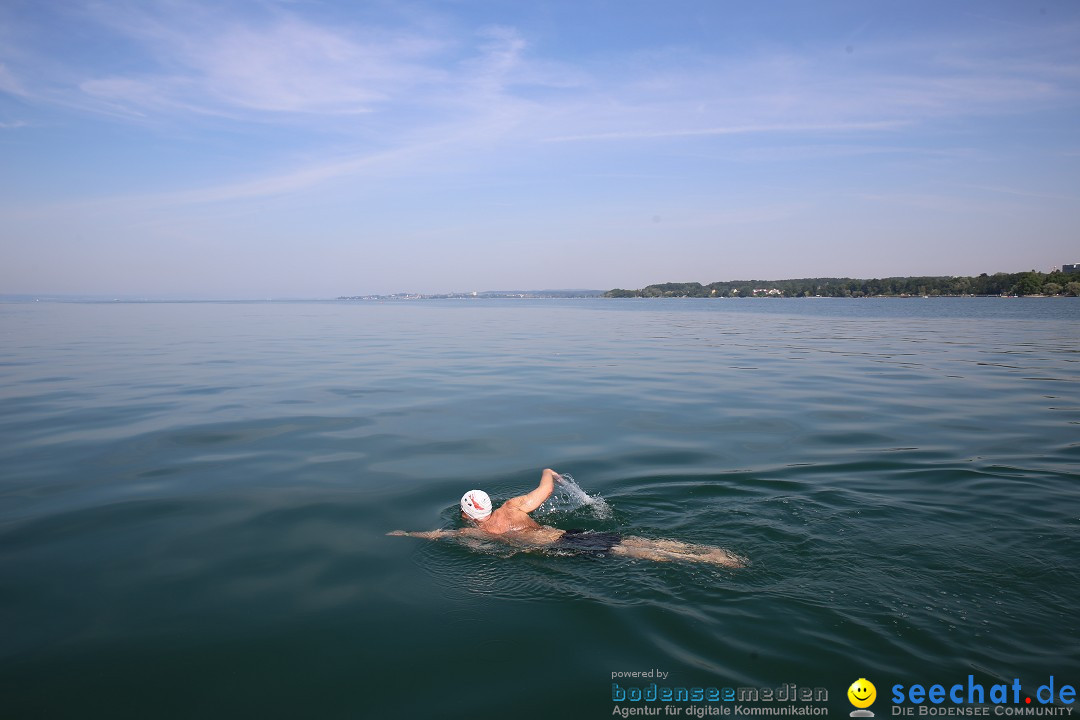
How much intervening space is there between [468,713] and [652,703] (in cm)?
154

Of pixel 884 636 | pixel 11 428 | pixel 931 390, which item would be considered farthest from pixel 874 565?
pixel 11 428

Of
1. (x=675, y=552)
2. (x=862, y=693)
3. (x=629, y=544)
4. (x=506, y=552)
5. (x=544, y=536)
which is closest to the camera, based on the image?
(x=862, y=693)

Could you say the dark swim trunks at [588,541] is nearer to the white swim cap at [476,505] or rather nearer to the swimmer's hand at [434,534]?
the white swim cap at [476,505]

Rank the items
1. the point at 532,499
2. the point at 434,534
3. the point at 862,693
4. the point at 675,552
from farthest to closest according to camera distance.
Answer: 1. the point at 532,499
2. the point at 434,534
3. the point at 675,552
4. the point at 862,693

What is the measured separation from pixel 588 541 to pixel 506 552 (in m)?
1.09

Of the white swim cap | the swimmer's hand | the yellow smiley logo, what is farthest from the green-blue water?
the white swim cap

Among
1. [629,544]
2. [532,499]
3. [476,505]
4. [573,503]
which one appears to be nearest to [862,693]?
[629,544]

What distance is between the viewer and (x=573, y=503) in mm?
10320

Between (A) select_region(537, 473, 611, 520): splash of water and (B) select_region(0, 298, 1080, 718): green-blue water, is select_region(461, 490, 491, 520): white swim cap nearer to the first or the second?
(B) select_region(0, 298, 1080, 718): green-blue water

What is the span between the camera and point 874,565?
748 centimetres

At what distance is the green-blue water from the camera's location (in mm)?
5629

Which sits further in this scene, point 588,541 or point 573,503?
point 573,503

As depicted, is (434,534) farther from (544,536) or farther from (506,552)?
(544,536)

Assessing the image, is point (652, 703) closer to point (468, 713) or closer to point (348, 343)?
point (468, 713)
